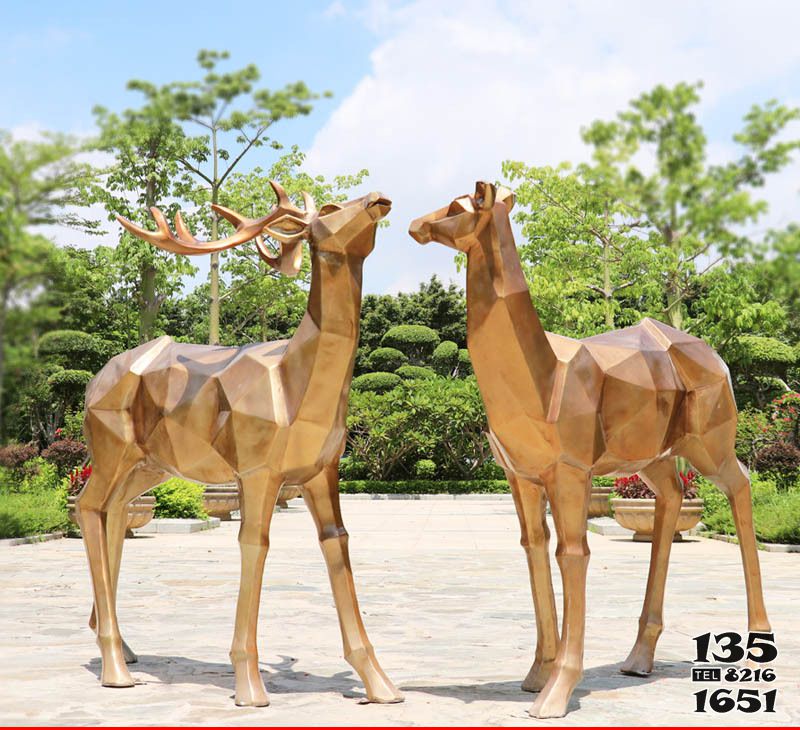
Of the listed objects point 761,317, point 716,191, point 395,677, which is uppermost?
point 716,191

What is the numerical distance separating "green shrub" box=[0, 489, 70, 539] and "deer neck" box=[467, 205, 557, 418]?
39.6ft

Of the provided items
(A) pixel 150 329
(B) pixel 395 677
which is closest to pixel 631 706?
(B) pixel 395 677

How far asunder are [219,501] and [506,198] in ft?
58.2

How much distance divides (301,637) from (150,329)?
59.6 ft

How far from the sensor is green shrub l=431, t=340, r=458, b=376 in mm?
40531

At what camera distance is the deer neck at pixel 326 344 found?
178 inches

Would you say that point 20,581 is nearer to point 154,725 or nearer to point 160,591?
point 160,591

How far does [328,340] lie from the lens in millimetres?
4574

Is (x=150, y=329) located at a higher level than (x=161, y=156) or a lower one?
lower

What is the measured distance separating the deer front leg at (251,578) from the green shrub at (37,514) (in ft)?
36.9

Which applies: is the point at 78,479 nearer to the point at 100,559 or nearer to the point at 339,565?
the point at 100,559

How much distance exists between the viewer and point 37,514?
1617cm

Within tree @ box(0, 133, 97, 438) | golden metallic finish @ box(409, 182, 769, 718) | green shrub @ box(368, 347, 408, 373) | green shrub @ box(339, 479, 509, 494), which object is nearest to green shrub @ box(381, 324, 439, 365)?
green shrub @ box(368, 347, 408, 373)

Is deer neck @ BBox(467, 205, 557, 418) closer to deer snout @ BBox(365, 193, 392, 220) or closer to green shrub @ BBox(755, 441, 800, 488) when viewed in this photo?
deer snout @ BBox(365, 193, 392, 220)
